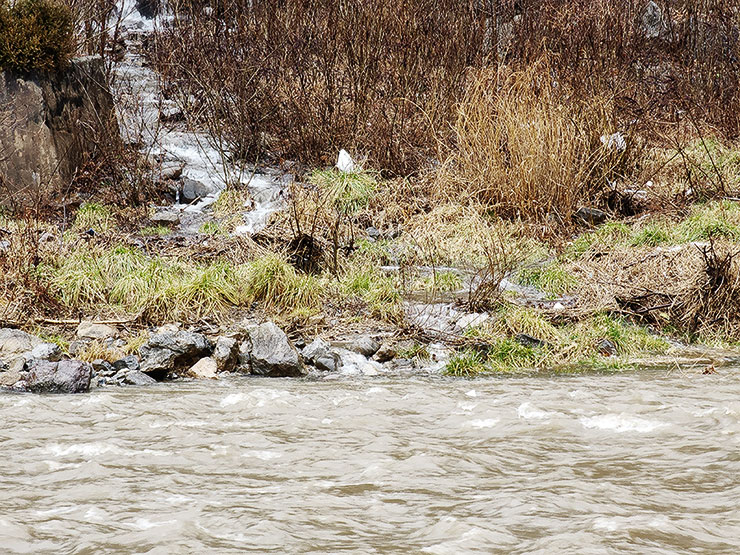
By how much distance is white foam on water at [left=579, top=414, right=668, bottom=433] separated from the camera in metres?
3.95

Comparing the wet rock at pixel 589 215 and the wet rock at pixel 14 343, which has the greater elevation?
the wet rock at pixel 589 215

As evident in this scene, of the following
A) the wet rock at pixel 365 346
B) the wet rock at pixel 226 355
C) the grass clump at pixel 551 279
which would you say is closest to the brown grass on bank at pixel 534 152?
the grass clump at pixel 551 279

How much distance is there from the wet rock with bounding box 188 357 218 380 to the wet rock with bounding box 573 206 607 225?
4.67m

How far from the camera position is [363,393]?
4961mm

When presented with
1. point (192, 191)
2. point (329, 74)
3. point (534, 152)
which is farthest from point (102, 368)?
point (329, 74)

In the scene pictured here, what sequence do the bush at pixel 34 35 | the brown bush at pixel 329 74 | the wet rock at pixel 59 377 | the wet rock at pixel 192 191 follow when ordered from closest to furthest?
the wet rock at pixel 59 377 < the bush at pixel 34 35 < the wet rock at pixel 192 191 < the brown bush at pixel 329 74

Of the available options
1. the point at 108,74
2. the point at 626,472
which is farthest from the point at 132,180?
the point at 626,472

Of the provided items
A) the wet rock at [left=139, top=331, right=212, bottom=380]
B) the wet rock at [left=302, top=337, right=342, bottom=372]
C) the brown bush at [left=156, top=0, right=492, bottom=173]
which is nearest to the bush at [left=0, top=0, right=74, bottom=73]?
the brown bush at [left=156, top=0, right=492, bottom=173]

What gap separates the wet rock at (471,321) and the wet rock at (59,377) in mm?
2764

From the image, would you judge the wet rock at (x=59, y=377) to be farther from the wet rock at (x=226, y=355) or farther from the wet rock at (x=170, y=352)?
the wet rock at (x=226, y=355)

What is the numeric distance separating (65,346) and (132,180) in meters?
4.18

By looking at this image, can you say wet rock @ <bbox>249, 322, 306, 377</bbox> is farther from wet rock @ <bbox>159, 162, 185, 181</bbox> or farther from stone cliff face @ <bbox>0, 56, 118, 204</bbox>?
wet rock @ <bbox>159, 162, 185, 181</bbox>

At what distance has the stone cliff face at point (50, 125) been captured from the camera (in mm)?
9109

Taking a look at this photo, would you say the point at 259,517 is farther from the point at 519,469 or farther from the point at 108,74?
the point at 108,74
